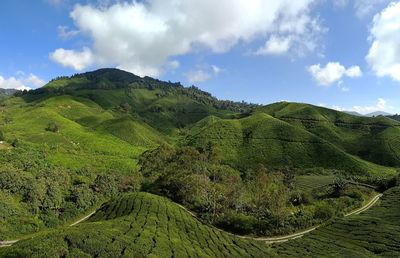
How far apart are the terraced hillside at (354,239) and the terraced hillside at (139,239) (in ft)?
31.8

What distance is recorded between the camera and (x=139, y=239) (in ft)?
176

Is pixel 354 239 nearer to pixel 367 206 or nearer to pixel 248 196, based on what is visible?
pixel 367 206

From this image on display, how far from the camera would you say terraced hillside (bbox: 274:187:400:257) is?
69188mm

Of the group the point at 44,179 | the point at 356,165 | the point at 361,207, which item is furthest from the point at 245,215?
the point at 356,165

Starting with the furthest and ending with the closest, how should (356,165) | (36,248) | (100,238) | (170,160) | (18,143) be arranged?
(356,165), (18,143), (170,160), (100,238), (36,248)

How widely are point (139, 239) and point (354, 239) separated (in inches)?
1952

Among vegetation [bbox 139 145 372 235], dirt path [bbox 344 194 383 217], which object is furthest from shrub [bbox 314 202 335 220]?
dirt path [bbox 344 194 383 217]

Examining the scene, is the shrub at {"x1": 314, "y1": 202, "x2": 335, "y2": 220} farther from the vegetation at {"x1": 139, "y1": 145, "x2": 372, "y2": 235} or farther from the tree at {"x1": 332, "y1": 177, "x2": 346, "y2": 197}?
the tree at {"x1": 332, "y1": 177, "x2": 346, "y2": 197}

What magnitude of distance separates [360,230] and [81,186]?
8743 cm

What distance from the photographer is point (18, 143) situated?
593 ft

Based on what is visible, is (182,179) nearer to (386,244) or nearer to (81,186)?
(81,186)

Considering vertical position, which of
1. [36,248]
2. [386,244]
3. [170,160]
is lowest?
[386,244]

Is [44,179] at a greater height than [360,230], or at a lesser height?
greater

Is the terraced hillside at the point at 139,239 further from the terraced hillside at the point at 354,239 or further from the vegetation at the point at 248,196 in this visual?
the vegetation at the point at 248,196
